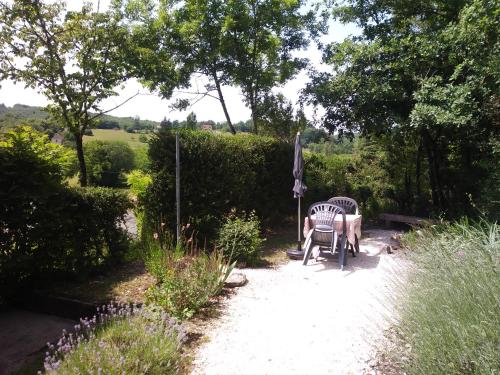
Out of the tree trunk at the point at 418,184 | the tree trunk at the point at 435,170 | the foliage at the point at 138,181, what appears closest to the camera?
the foliage at the point at 138,181

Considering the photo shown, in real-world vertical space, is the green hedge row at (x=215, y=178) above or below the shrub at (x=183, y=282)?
above

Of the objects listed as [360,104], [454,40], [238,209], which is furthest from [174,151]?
[454,40]

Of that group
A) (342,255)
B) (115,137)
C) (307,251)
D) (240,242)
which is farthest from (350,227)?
(115,137)

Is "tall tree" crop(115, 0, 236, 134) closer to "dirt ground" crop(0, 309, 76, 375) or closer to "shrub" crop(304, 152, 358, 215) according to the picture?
"shrub" crop(304, 152, 358, 215)

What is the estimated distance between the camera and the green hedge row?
22.6 feet

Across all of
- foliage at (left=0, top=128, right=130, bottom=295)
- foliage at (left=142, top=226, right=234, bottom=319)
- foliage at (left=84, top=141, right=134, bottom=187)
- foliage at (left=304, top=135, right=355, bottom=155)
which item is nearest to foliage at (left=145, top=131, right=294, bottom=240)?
foliage at (left=0, top=128, right=130, bottom=295)

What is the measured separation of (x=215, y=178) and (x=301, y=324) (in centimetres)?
395

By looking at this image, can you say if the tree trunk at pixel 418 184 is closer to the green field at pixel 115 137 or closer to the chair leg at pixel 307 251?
the chair leg at pixel 307 251

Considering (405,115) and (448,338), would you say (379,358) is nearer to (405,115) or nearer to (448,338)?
(448,338)

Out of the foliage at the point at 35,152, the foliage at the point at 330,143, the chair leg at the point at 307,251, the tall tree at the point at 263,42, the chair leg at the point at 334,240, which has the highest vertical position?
the tall tree at the point at 263,42

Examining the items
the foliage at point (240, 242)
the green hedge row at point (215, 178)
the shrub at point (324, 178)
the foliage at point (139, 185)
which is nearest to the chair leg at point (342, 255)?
the foliage at point (240, 242)

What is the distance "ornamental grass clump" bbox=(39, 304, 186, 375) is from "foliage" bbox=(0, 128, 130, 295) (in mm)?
1958

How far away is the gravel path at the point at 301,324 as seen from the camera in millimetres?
3436

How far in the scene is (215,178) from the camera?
755cm
